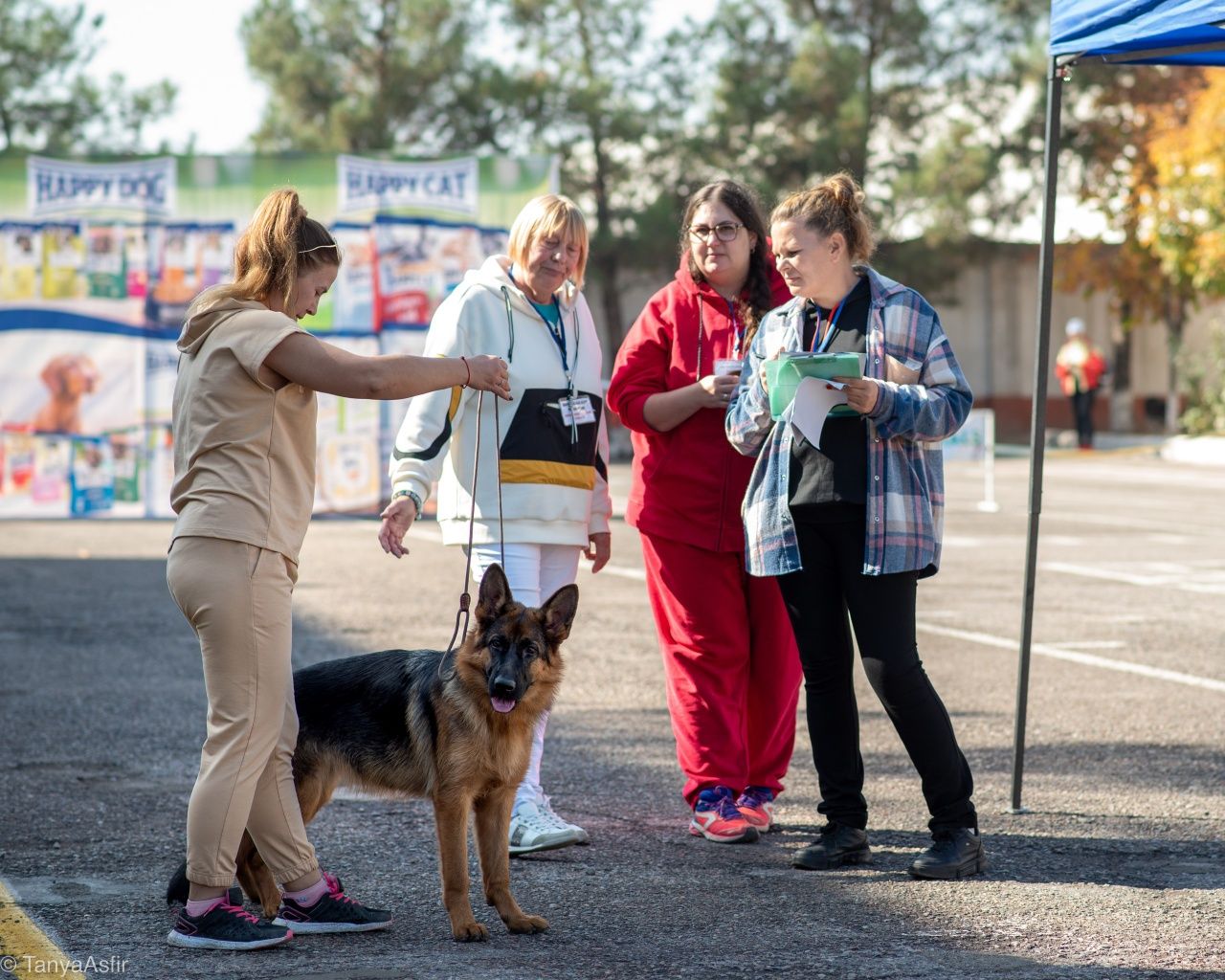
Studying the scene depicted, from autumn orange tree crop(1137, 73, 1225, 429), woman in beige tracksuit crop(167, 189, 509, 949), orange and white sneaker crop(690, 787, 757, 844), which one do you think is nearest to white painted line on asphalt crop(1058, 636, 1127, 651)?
orange and white sneaker crop(690, 787, 757, 844)

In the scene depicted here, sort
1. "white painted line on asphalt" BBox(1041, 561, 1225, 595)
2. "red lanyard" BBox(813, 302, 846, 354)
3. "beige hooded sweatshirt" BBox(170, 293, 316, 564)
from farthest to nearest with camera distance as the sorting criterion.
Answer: "white painted line on asphalt" BBox(1041, 561, 1225, 595)
"red lanyard" BBox(813, 302, 846, 354)
"beige hooded sweatshirt" BBox(170, 293, 316, 564)

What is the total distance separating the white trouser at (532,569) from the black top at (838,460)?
89 cm

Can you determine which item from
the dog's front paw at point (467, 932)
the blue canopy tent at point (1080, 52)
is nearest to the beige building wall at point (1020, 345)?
the blue canopy tent at point (1080, 52)

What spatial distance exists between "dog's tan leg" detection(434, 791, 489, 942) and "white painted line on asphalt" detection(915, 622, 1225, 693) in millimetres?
4090

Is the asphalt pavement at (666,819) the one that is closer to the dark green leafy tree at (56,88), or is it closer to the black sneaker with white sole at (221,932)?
the black sneaker with white sole at (221,932)

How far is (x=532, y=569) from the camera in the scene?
18.9ft

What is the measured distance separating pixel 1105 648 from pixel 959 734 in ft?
9.16

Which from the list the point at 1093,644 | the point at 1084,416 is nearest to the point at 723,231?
the point at 1093,644

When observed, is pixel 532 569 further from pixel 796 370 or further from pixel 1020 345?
pixel 1020 345

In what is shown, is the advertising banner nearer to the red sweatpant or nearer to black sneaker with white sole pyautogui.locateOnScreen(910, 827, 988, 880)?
the red sweatpant

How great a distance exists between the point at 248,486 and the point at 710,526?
6.51 feet

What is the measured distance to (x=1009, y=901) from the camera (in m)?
5.04

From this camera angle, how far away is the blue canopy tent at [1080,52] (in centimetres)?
580

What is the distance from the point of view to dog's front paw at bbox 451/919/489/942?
465 cm
